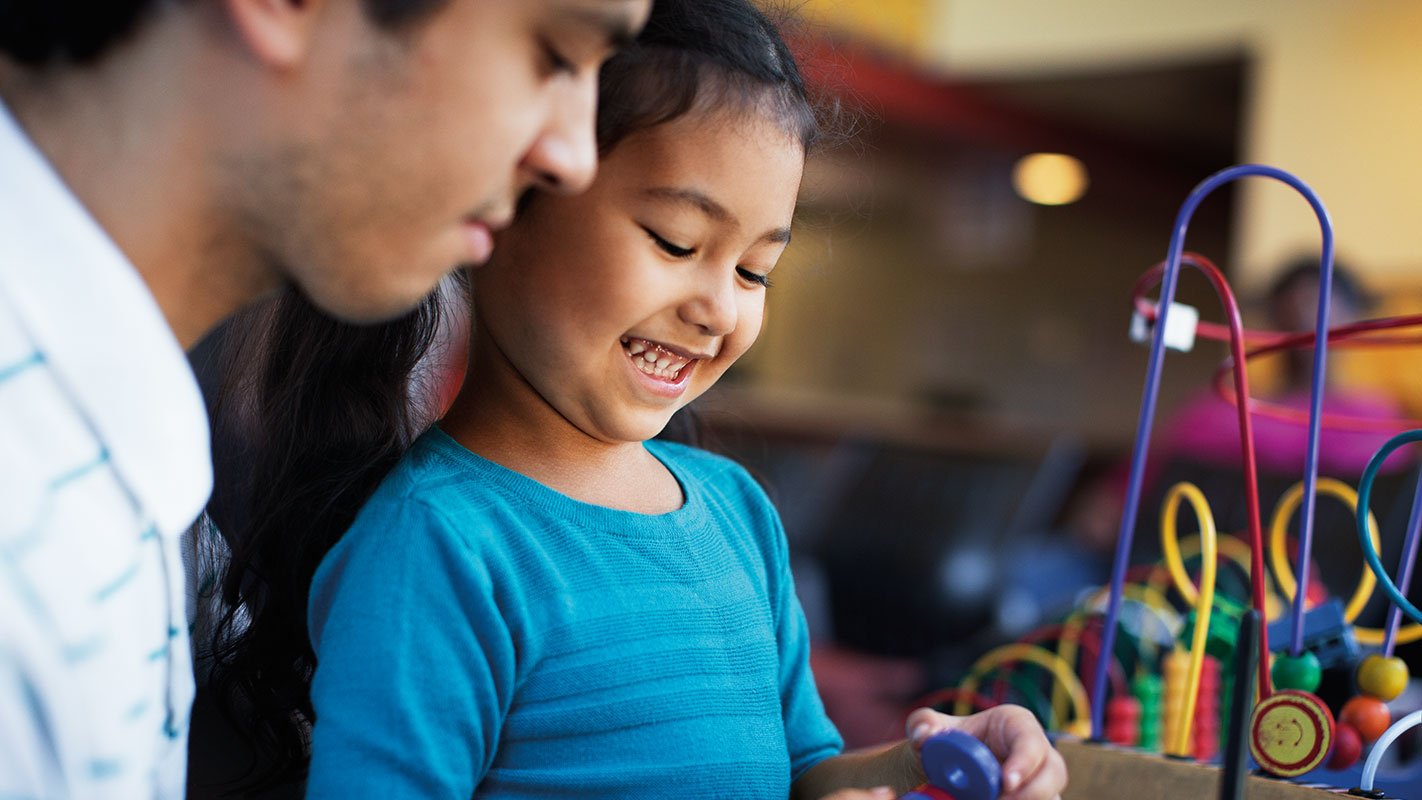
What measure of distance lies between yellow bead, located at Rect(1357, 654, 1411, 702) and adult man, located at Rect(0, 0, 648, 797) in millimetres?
607

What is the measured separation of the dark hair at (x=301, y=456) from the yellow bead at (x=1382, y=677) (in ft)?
1.63

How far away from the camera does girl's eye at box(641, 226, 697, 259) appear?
0.69 meters

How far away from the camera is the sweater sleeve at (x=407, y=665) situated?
593mm

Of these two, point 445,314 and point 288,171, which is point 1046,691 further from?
point 288,171

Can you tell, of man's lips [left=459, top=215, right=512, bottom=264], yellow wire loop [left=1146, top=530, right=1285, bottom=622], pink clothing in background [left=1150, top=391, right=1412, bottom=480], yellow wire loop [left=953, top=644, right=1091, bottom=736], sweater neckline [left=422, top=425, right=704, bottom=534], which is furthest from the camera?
pink clothing in background [left=1150, top=391, right=1412, bottom=480]

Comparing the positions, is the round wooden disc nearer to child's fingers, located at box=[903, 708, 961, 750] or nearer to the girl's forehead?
child's fingers, located at box=[903, 708, 961, 750]

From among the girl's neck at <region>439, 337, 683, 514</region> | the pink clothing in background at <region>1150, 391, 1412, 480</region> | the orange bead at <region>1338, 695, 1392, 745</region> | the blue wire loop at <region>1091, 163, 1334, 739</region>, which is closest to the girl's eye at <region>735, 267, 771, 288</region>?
the girl's neck at <region>439, 337, 683, 514</region>

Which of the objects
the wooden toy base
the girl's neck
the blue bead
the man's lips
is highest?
the man's lips

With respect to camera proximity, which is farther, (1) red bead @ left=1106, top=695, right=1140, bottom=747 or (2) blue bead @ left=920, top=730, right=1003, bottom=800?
(1) red bead @ left=1106, top=695, right=1140, bottom=747

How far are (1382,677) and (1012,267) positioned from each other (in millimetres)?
7668

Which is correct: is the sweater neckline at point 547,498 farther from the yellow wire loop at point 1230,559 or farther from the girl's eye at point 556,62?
the yellow wire loop at point 1230,559

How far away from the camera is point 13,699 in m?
0.48

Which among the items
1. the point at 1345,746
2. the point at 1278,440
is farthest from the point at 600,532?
the point at 1278,440

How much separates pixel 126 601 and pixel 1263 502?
2021 mm
